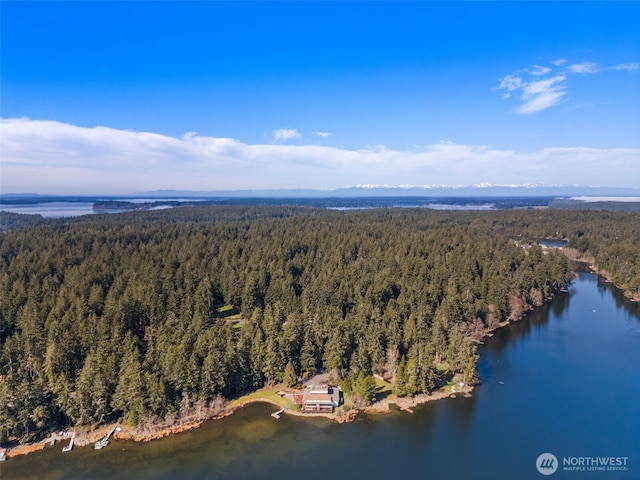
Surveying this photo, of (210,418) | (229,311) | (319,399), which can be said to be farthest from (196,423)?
(229,311)

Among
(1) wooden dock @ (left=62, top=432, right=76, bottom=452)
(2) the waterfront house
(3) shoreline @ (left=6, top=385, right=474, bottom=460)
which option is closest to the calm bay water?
(1) wooden dock @ (left=62, top=432, right=76, bottom=452)

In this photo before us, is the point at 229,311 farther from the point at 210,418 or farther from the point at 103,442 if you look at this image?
the point at 103,442

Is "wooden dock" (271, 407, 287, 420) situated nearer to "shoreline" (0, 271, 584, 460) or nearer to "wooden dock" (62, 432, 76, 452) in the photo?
"shoreline" (0, 271, 584, 460)

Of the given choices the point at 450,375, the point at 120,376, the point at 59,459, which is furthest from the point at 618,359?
the point at 59,459

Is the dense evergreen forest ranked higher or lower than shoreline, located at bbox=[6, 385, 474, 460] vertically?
higher

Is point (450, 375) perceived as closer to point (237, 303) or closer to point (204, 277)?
point (237, 303)
